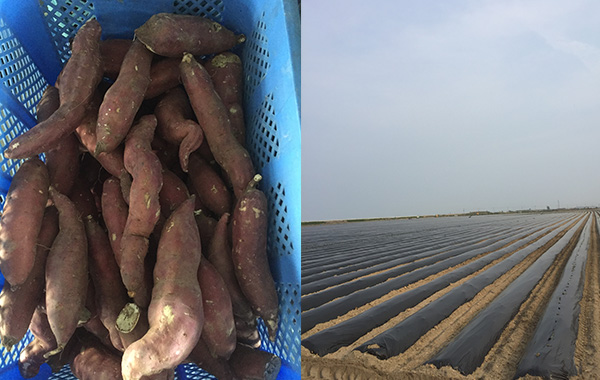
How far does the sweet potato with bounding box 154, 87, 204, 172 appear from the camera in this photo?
126cm

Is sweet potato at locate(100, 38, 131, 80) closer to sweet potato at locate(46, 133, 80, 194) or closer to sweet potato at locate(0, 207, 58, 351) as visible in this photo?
sweet potato at locate(46, 133, 80, 194)

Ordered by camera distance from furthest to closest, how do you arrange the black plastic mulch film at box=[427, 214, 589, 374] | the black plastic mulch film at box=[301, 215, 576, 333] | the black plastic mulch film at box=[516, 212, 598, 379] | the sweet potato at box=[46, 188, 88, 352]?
the black plastic mulch film at box=[301, 215, 576, 333] < the black plastic mulch film at box=[427, 214, 589, 374] < the black plastic mulch film at box=[516, 212, 598, 379] < the sweet potato at box=[46, 188, 88, 352]

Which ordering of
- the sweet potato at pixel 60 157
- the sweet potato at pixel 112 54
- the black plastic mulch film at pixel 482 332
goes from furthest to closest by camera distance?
the black plastic mulch film at pixel 482 332, the sweet potato at pixel 112 54, the sweet potato at pixel 60 157

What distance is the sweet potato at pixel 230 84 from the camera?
1.36m

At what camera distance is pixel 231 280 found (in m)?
1.18

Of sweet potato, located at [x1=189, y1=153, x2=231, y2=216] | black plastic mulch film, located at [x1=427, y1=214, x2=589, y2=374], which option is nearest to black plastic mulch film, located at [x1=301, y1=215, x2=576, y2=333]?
black plastic mulch film, located at [x1=427, y1=214, x2=589, y2=374]

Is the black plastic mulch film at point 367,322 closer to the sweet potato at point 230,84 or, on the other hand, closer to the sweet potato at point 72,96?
the sweet potato at point 230,84

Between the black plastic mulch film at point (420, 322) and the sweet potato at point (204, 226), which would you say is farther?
the black plastic mulch film at point (420, 322)

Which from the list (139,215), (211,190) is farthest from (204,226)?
(139,215)

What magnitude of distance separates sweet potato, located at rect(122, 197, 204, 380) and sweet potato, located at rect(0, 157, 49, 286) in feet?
1.13

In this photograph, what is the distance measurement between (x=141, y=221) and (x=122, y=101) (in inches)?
15.2

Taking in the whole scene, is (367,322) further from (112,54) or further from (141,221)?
(112,54)

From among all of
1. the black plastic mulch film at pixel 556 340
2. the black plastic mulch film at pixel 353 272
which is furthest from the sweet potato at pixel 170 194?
the black plastic mulch film at pixel 353 272

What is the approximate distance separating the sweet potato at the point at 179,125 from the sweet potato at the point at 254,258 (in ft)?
0.86
